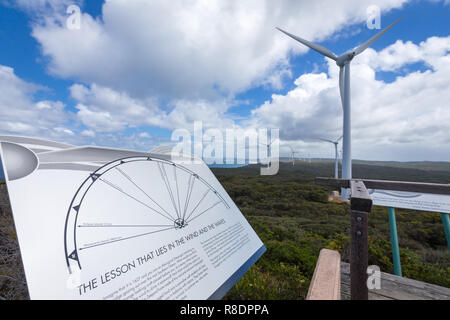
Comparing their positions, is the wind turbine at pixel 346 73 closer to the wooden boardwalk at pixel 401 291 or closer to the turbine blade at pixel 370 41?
the turbine blade at pixel 370 41

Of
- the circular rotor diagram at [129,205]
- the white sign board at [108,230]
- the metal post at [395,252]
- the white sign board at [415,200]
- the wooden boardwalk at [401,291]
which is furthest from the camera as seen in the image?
the metal post at [395,252]

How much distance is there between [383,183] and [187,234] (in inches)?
132

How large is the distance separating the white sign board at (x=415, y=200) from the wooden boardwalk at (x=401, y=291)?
1.52 metres

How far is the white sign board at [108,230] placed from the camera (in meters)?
1.50

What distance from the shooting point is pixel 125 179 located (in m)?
2.36

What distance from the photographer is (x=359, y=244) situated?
1641 mm

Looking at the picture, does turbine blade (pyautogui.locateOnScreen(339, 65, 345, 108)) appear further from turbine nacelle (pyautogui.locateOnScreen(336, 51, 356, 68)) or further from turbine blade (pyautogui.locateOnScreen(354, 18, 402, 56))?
turbine blade (pyautogui.locateOnScreen(354, 18, 402, 56))

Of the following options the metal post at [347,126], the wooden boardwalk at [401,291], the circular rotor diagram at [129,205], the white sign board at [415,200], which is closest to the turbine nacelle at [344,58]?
the metal post at [347,126]

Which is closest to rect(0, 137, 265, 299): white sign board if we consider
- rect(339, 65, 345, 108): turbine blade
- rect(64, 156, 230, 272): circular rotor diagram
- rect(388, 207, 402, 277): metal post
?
rect(64, 156, 230, 272): circular rotor diagram

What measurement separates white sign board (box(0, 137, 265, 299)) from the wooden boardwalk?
68.4 inches

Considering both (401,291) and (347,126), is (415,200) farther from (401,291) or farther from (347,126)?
(347,126)

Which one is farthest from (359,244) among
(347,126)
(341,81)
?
(341,81)
